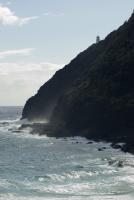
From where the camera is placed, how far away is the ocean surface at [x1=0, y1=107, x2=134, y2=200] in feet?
150

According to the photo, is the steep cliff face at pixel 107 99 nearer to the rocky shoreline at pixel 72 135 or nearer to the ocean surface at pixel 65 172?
the rocky shoreline at pixel 72 135

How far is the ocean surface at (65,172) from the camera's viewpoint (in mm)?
45656

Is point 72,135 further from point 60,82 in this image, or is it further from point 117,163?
point 60,82

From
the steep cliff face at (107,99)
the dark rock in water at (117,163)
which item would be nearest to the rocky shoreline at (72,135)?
the steep cliff face at (107,99)

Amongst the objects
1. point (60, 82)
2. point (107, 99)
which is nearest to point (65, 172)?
point (107, 99)

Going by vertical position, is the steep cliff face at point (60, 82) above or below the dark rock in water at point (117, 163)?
above

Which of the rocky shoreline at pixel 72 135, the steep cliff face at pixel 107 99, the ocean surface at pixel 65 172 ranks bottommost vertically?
the ocean surface at pixel 65 172

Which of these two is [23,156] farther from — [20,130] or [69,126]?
[20,130]

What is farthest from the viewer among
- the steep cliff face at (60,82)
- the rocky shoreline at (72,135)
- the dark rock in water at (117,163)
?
the steep cliff face at (60,82)

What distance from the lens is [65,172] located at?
187 feet

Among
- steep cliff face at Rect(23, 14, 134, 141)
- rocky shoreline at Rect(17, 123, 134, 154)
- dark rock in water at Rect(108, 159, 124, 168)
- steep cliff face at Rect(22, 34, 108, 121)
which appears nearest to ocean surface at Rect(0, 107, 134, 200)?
dark rock in water at Rect(108, 159, 124, 168)

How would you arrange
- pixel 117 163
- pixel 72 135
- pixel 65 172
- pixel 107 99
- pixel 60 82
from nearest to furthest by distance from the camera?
pixel 65 172 → pixel 117 163 → pixel 107 99 → pixel 72 135 → pixel 60 82

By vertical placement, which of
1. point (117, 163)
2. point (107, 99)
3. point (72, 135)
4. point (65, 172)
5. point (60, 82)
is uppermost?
point (60, 82)

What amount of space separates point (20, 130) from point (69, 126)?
26.6 m
